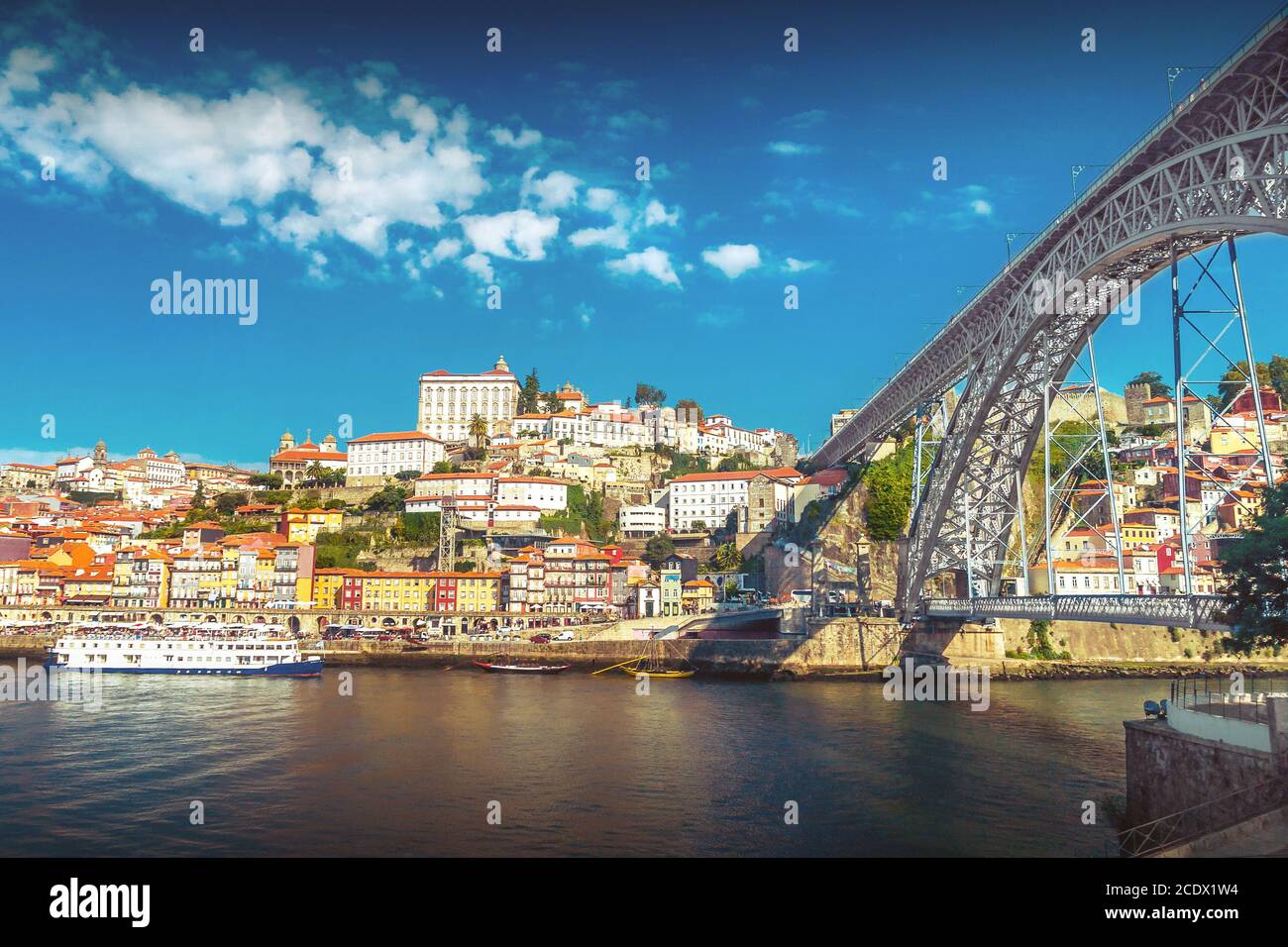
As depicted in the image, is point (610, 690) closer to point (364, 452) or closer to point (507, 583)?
point (507, 583)

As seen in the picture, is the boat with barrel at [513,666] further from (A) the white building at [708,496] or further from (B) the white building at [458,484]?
(A) the white building at [708,496]

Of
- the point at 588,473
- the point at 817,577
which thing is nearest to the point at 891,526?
the point at 817,577

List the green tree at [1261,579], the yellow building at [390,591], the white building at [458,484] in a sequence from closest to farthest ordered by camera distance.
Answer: the green tree at [1261,579] < the yellow building at [390,591] < the white building at [458,484]

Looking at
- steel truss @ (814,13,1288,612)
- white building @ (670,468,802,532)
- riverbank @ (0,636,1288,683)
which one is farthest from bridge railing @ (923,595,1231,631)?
white building @ (670,468,802,532)

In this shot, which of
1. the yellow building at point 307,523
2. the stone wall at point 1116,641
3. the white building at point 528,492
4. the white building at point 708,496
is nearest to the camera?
the stone wall at point 1116,641

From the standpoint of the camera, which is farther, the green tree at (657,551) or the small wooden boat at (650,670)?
the green tree at (657,551)

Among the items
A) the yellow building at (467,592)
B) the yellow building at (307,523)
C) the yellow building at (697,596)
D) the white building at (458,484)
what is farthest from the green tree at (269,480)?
the yellow building at (697,596)
